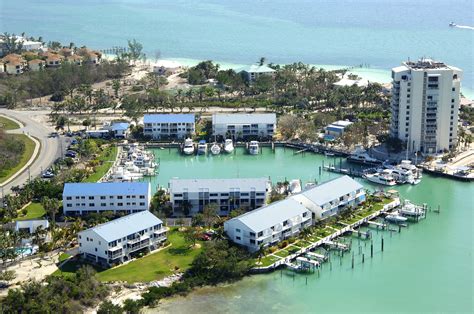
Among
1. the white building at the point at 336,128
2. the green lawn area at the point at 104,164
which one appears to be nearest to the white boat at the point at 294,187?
the white building at the point at 336,128

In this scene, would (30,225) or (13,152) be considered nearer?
(30,225)

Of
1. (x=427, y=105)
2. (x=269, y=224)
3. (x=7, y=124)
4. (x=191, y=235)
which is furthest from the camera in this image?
(x=7, y=124)

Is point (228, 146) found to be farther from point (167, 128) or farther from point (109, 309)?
point (109, 309)

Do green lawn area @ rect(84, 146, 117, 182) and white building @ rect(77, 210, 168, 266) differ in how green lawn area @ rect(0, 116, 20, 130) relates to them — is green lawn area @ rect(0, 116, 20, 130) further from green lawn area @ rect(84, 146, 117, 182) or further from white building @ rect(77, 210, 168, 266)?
white building @ rect(77, 210, 168, 266)

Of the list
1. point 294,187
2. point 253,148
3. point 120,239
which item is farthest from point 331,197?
point 253,148

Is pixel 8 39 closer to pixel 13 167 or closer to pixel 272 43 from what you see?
pixel 272 43

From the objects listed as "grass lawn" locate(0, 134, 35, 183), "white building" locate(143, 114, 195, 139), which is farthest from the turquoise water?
"grass lawn" locate(0, 134, 35, 183)
